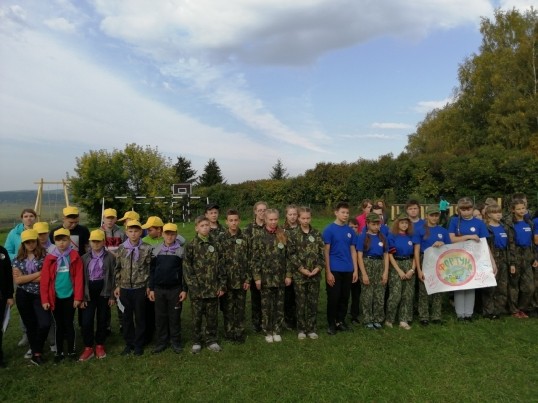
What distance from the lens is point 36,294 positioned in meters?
5.36

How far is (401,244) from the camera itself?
250 inches

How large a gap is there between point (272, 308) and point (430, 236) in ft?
8.86

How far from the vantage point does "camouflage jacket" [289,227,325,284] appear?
19.2ft

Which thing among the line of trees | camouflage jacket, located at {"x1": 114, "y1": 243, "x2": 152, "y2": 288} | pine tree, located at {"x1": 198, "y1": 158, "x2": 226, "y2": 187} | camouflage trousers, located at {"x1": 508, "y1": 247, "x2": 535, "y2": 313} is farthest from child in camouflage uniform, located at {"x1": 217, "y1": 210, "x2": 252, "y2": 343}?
pine tree, located at {"x1": 198, "y1": 158, "x2": 226, "y2": 187}

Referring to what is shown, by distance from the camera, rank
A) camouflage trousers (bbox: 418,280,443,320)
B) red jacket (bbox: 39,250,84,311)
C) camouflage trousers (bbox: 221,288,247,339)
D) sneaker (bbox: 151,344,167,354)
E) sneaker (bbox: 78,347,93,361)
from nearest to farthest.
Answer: red jacket (bbox: 39,250,84,311)
sneaker (bbox: 78,347,93,361)
sneaker (bbox: 151,344,167,354)
camouflage trousers (bbox: 221,288,247,339)
camouflage trousers (bbox: 418,280,443,320)

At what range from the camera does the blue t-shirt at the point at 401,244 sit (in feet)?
20.8

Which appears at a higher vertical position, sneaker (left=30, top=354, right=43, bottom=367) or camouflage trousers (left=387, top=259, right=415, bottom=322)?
camouflage trousers (left=387, top=259, right=415, bottom=322)

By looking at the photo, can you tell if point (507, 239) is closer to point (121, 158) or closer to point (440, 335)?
point (440, 335)

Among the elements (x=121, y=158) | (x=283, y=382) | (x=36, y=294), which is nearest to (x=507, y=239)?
(x=283, y=382)

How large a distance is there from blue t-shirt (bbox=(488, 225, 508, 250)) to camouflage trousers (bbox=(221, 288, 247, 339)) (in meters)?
3.97

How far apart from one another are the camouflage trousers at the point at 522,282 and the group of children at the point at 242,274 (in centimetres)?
2

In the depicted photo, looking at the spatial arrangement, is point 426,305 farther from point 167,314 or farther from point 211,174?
point 211,174

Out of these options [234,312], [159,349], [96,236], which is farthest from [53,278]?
[234,312]

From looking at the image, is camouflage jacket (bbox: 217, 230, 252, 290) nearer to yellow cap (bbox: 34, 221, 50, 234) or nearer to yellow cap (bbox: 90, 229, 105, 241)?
yellow cap (bbox: 90, 229, 105, 241)
